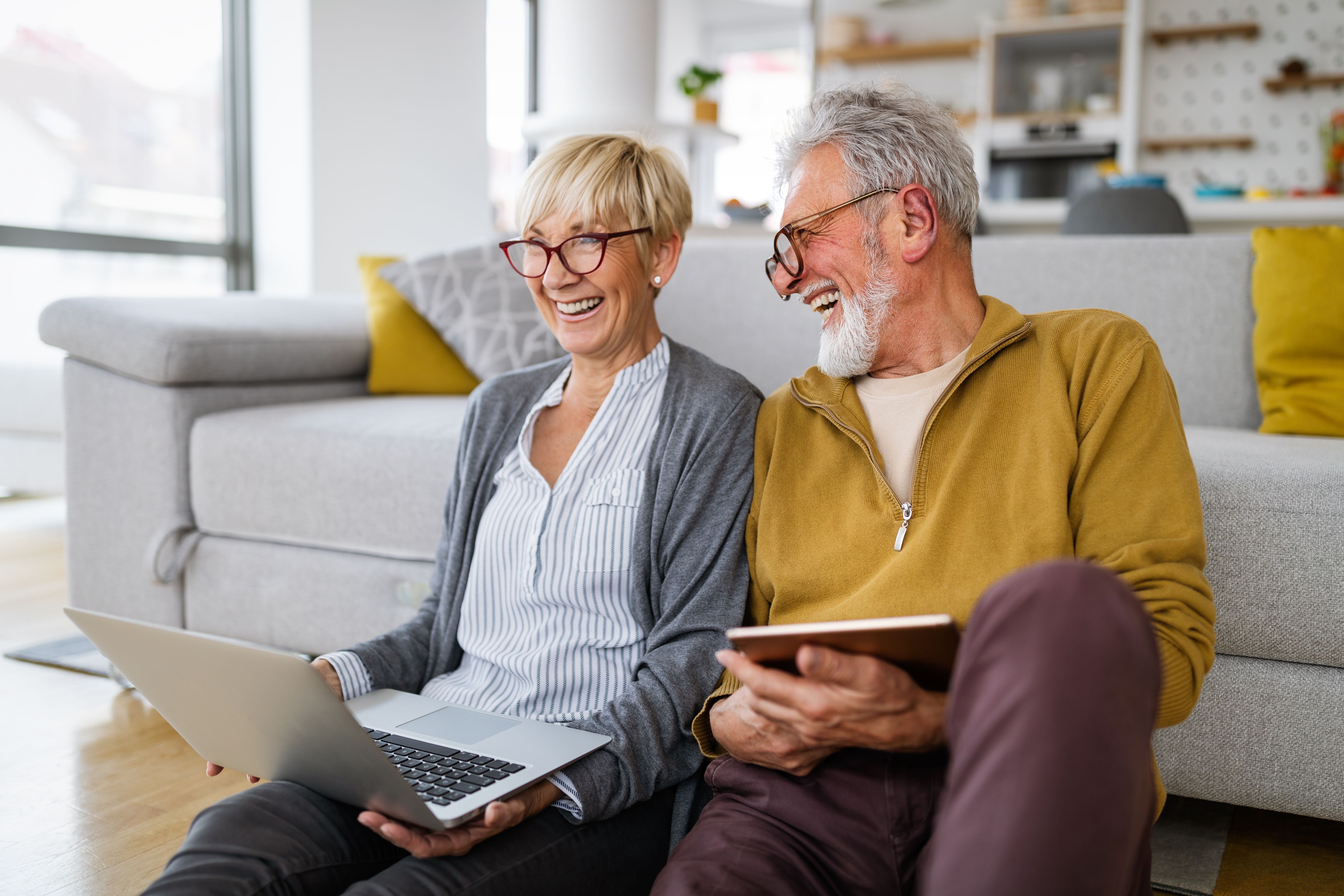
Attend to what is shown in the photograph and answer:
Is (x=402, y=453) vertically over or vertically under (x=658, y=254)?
under

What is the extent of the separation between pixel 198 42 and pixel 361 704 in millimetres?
4184

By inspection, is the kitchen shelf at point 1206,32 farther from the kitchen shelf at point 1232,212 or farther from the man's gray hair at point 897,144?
the man's gray hair at point 897,144

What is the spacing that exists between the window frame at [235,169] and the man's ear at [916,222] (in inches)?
153

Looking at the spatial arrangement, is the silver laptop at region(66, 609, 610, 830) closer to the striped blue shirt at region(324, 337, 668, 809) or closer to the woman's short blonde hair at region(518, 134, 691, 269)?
the striped blue shirt at region(324, 337, 668, 809)

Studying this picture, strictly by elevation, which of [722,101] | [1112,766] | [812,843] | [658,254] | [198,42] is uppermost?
[722,101]

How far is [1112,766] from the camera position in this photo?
659 millimetres

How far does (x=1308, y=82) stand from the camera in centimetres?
572

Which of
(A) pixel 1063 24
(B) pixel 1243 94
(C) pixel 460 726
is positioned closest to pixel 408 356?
(C) pixel 460 726

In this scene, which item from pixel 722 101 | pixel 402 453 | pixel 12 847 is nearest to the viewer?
pixel 12 847

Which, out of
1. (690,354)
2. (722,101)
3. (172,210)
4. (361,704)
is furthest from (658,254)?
(722,101)

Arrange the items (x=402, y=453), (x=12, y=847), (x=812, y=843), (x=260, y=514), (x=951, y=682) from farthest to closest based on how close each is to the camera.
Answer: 1. (x=260, y=514)
2. (x=402, y=453)
3. (x=12, y=847)
4. (x=812, y=843)
5. (x=951, y=682)

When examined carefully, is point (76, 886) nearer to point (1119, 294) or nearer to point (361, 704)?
point (361, 704)

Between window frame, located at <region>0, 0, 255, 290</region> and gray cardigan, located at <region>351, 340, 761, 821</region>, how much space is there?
11.6ft

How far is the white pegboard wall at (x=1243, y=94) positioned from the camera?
5.81m
